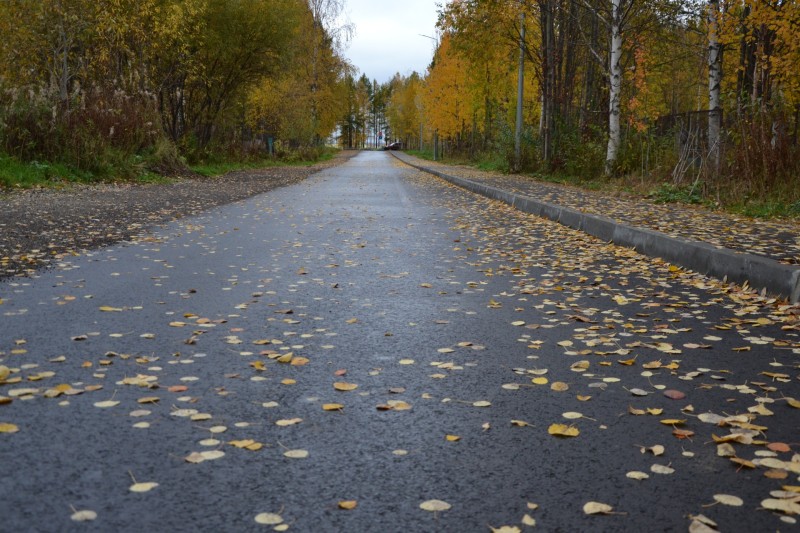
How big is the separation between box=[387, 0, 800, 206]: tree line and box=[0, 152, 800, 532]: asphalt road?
25.8 feet

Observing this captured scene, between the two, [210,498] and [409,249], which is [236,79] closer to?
[409,249]

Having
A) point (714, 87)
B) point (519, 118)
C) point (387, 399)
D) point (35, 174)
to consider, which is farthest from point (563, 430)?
point (519, 118)

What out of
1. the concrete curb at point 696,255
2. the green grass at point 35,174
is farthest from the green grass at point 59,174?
the concrete curb at point 696,255

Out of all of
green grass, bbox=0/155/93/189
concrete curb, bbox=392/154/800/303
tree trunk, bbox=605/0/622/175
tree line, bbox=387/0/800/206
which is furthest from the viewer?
tree trunk, bbox=605/0/622/175

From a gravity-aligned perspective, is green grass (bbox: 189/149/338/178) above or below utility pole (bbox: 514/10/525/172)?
below

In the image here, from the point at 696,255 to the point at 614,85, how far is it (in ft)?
43.5

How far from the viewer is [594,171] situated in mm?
21922

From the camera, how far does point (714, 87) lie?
59.2 ft

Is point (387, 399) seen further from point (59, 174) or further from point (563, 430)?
point (59, 174)

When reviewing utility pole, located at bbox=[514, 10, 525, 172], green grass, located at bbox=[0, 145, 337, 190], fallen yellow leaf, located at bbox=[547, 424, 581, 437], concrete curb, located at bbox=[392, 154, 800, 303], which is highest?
utility pole, located at bbox=[514, 10, 525, 172]

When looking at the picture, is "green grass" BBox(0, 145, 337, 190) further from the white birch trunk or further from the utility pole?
the white birch trunk

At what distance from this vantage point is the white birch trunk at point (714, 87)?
14788 millimetres

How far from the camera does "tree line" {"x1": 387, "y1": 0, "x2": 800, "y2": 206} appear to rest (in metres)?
14.1

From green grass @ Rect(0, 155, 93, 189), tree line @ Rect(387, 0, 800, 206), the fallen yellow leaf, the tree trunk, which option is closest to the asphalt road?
the fallen yellow leaf
